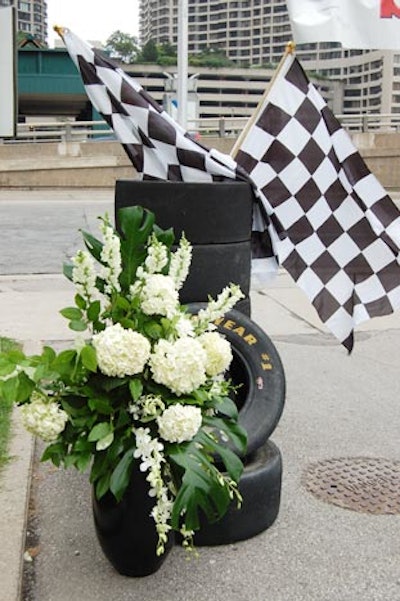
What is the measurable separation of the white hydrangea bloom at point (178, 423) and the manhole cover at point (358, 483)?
1670 millimetres

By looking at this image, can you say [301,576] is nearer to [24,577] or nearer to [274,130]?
[24,577]

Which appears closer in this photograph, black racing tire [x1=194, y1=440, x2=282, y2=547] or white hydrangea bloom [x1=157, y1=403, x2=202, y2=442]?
white hydrangea bloom [x1=157, y1=403, x2=202, y2=442]

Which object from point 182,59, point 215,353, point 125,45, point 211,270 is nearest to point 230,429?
point 215,353

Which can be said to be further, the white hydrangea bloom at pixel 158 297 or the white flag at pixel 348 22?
→ the white flag at pixel 348 22

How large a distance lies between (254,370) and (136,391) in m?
1.36

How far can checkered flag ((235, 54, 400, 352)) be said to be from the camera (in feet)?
17.1

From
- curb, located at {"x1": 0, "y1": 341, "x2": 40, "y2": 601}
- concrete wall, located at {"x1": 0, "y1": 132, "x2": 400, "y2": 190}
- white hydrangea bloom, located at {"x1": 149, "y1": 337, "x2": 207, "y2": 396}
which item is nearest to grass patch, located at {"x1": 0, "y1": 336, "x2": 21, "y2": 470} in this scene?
curb, located at {"x1": 0, "y1": 341, "x2": 40, "y2": 601}

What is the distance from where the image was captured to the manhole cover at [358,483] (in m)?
4.37

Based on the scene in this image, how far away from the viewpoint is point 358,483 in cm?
464

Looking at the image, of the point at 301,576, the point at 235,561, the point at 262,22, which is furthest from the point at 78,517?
the point at 262,22

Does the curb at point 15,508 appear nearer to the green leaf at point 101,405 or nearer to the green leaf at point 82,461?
the green leaf at point 82,461

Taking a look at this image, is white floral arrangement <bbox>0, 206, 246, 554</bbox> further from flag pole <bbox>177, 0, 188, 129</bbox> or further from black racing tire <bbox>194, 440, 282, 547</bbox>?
flag pole <bbox>177, 0, 188, 129</bbox>

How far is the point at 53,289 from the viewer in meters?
10.5

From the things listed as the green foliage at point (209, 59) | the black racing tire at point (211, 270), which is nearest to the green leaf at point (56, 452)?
the black racing tire at point (211, 270)
